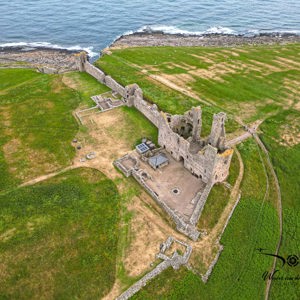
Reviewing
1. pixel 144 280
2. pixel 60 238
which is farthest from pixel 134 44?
Answer: pixel 144 280

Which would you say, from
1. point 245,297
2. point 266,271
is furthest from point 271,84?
point 245,297

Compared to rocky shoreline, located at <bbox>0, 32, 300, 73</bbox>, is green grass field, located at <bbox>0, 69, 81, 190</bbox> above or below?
above

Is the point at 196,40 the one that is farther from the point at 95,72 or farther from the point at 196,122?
the point at 196,122

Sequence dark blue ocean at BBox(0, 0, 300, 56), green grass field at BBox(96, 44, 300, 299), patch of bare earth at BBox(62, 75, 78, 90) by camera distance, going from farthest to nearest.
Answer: dark blue ocean at BBox(0, 0, 300, 56) → patch of bare earth at BBox(62, 75, 78, 90) → green grass field at BBox(96, 44, 300, 299)

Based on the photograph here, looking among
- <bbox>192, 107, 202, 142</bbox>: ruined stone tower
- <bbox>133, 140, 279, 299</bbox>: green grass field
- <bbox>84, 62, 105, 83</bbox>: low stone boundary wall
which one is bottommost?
<bbox>133, 140, 279, 299</bbox>: green grass field

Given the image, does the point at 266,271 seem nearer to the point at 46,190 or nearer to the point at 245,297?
the point at 245,297

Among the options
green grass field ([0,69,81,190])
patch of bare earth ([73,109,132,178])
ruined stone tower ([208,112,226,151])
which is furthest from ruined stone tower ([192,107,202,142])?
green grass field ([0,69,81,190])

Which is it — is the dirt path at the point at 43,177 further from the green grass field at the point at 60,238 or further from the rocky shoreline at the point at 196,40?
the rocky shoreline at the point at 196,40

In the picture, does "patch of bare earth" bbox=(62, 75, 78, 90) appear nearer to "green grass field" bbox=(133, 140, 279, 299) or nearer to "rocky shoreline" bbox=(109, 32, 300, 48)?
"rocky shoreline" bbox=(109, 32, 300, 48)

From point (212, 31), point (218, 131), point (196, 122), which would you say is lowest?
point (212, 31)
